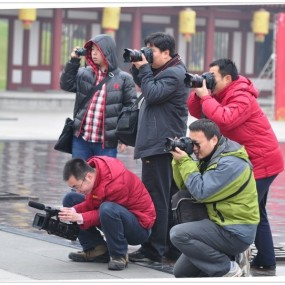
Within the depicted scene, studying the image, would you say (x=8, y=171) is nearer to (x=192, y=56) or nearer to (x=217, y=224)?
(x=217, y=224)

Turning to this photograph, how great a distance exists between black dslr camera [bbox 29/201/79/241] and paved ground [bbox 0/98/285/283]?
0.26m

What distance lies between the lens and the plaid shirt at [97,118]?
33.4ft

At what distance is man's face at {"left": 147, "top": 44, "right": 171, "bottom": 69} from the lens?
9.20 m

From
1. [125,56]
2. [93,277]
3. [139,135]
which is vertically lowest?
[93,277]

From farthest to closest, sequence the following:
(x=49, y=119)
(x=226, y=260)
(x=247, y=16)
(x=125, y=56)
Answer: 1. (x=247, y=16)
2. (x=49, y=119)
3. (x=125, y=56)
4. (x=226, y=260)

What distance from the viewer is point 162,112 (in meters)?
9.20

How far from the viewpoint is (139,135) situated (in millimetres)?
9258

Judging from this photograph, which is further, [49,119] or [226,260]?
[49,119]

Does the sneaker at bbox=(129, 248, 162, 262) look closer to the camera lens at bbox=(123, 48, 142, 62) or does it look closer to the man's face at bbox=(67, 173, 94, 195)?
the man's face at bbox=(67, 173, 94, 195)

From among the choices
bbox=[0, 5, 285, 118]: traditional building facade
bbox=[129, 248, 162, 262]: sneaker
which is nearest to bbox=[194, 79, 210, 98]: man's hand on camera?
bbox=[129, 248, 162, 262]: sneaker

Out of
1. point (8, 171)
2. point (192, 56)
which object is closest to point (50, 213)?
point (8, 171)

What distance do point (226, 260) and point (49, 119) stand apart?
73.2 ft

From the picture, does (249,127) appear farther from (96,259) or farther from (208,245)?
(96,259)

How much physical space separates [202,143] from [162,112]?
4.36 feet
